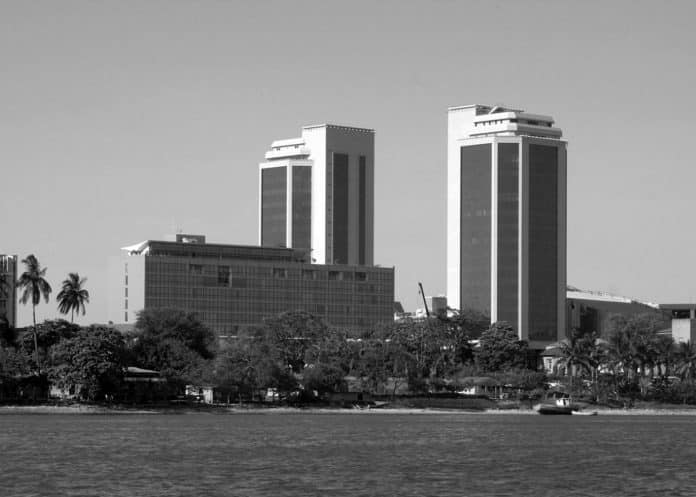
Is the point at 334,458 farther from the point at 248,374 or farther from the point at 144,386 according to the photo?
the point at 248,374

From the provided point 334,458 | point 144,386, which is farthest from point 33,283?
point 334,458

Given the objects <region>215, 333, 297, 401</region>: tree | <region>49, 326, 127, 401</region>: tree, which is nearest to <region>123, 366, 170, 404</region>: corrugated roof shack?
<region>49, 326, 127, 401</region>: tree

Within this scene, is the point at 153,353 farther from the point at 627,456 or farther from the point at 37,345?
the point at 627,456

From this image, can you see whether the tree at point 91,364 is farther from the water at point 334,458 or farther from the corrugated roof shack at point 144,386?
the water at point 334,458

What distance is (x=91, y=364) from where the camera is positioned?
172250mm

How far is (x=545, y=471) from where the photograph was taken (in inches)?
3836

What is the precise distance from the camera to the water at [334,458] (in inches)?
3342

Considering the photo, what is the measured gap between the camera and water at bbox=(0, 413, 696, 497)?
278 ft

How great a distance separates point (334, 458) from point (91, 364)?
235 feet

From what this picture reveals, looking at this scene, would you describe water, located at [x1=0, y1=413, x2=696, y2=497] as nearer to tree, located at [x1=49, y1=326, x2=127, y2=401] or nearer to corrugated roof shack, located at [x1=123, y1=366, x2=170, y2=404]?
tree, located at [x1=49, y1=326, x2=127, y2=401]

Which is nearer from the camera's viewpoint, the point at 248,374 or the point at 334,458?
the point at 334,458

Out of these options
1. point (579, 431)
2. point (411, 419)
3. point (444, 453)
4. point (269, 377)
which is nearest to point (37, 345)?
point (269, 377)

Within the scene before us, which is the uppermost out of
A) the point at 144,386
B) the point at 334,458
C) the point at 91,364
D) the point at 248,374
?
the point at 91,364

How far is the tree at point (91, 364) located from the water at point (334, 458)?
9.84 metres
